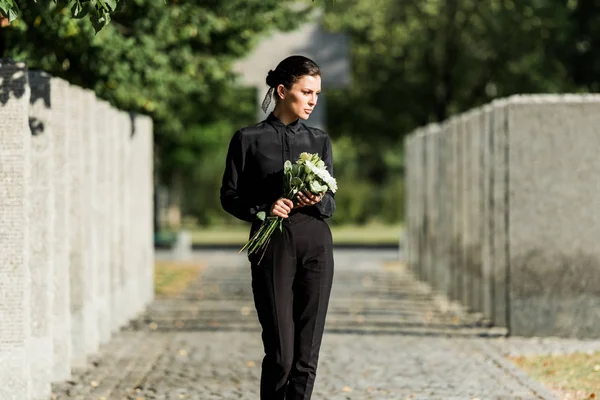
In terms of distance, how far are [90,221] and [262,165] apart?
6956 mm

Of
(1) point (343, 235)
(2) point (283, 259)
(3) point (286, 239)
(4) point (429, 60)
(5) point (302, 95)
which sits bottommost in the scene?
(1) point (343, 235)

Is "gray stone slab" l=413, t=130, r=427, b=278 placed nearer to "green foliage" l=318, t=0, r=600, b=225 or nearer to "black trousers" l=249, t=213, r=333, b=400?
A: "green foliage" l=318, t=0, r=600, b=225

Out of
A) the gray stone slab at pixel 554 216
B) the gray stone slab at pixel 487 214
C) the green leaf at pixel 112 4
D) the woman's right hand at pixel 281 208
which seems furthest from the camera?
the gray stone slab at pixel 487 214

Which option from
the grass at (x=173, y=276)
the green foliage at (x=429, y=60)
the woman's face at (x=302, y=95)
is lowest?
the grass at (x=173, y=276)

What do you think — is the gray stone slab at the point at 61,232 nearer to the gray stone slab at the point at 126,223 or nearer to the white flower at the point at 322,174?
the gray stone slab at the point at 126,223

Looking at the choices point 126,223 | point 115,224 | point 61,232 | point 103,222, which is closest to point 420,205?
point 126,223

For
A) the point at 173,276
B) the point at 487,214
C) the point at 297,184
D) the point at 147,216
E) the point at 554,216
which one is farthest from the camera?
the point at 173,276

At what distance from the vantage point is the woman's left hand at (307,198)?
7.54 m

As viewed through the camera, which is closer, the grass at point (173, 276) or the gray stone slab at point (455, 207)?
the gray stone slab at point (455, 207)

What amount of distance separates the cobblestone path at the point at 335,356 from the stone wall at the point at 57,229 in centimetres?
39

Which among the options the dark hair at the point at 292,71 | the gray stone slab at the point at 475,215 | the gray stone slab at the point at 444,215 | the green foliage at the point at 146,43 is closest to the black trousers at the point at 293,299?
the dark hair at the point at 292,71

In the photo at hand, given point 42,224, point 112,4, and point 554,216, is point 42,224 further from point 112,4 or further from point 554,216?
point 554,216

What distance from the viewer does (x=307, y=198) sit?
24.8 ft

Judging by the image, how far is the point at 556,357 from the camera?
13.6 metres
